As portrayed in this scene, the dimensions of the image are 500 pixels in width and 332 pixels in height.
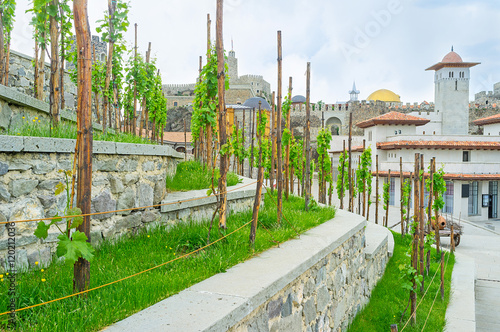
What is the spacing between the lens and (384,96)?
187ft

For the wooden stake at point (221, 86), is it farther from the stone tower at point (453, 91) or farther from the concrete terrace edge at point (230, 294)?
the stone tower at point (453, 91)

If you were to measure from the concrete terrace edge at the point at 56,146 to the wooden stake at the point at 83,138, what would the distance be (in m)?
0.84

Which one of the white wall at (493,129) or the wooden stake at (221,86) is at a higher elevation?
the white wall at (493,129)

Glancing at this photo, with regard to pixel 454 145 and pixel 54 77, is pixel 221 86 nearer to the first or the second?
pixel 54 77

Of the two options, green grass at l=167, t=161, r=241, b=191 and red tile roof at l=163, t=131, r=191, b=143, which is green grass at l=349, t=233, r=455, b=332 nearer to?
green grass at l=167, t=161, r=241, b=191

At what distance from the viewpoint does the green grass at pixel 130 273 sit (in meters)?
2.29

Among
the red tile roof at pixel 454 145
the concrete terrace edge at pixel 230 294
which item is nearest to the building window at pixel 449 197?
the red tile roof at pixel 454 145

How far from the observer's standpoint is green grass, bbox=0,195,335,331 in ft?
7.51

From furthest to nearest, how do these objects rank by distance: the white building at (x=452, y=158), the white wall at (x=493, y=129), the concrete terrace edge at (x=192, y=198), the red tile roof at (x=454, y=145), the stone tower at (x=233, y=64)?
the stone tower at (x=233, y=64) → the white wall at (x=493, y=129) → the red tile roof at (x=454, y=145) → the white building at (x=452, y=158) → the concrete terrace edge at (x=192, y=198)

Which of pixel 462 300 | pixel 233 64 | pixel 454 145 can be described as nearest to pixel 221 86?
pixel 462 300

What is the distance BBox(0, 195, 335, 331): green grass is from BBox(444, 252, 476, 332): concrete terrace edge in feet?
10.7

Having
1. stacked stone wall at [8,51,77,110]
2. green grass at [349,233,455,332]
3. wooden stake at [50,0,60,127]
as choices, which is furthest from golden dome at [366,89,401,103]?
wooden stake at [50,0,60,127]

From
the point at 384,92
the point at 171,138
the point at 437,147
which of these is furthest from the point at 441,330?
the point at 384,92

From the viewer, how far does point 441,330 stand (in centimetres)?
577
